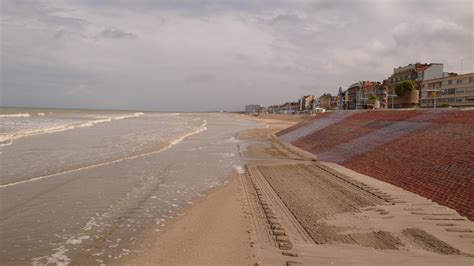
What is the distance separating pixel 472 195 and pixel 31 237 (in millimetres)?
9764

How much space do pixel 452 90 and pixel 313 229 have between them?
77.6 metres

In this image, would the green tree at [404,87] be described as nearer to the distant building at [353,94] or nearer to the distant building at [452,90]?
the distant building at [452,90]

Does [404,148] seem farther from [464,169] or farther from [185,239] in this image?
[185,239]

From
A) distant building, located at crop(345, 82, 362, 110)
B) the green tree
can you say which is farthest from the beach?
distant building, located at crop(345, 82, 362, 110)

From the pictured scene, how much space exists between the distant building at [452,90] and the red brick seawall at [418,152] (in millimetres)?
49276

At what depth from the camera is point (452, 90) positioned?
74062mm

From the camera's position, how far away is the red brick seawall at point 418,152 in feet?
34.4

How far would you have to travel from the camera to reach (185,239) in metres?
7.45

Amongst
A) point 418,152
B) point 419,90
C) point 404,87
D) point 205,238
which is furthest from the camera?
point 419,90

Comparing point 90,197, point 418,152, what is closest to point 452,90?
point 418,152

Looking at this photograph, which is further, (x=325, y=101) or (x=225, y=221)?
(x=325, y=101)

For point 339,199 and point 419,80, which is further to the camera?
A: point 419,80

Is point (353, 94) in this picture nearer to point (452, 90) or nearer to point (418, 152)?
point (452, 90)

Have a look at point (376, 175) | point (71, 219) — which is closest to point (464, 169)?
point (376, 175)
